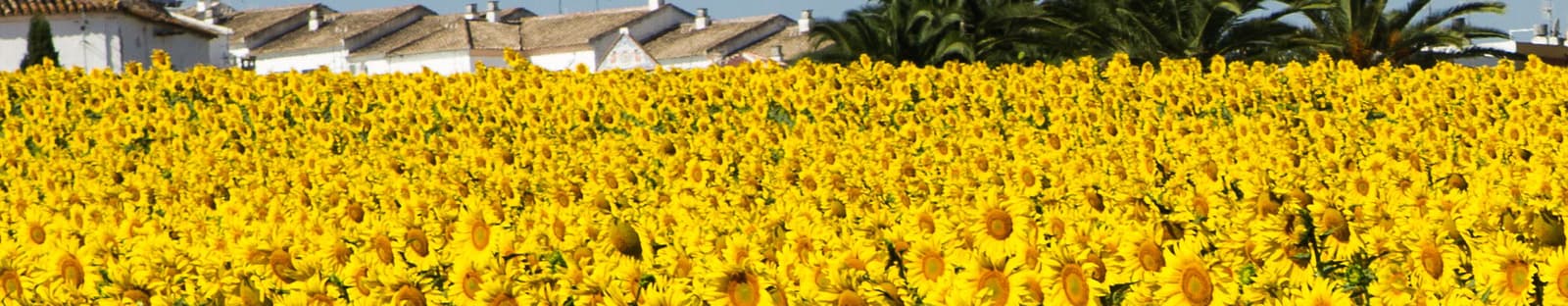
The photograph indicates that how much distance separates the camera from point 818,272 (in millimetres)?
3145

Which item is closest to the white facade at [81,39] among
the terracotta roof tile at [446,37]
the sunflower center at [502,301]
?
the terracotta roof tile at [446,37]

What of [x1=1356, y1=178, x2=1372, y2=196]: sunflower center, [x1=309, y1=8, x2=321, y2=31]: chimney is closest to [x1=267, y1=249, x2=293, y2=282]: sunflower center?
[x1=1356, y1=178, x2=1372, y2=196]: sunflower center

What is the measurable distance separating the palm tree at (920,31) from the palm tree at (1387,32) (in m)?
5.01

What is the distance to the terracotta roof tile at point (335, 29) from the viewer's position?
65.8 meters

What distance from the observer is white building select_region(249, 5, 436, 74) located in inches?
2559

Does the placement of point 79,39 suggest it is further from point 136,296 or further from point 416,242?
point 136,296

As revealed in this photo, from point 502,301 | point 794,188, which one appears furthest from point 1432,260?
point 794,188

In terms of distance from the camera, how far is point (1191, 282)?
303cm

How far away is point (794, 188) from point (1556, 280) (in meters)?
3.10

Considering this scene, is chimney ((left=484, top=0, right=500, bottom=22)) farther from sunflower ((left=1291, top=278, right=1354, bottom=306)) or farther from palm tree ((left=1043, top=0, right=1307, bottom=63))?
sunflower ((left=1291, top=278, right=1354, bottom=306))

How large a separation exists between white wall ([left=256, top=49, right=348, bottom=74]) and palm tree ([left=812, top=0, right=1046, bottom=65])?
39131 mm

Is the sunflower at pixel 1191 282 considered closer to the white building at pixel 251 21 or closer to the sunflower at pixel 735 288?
the sunflower at pixel 735 288

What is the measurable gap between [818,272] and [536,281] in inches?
20.4

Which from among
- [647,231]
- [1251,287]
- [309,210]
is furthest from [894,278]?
[309,210]
